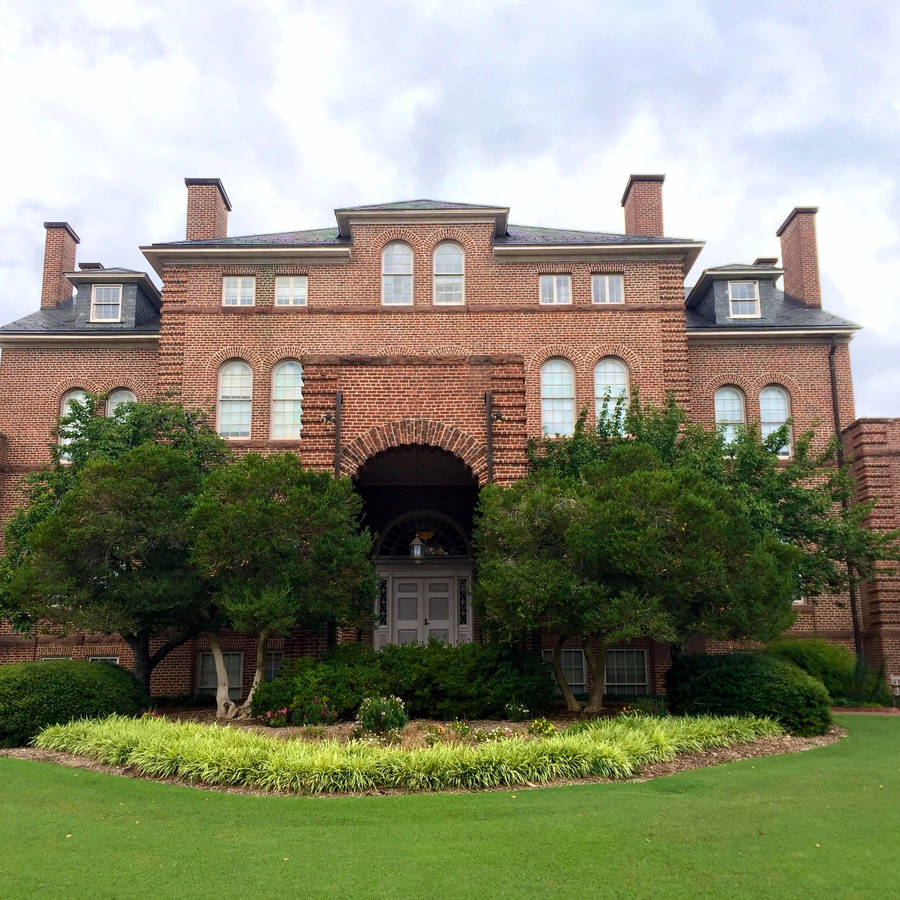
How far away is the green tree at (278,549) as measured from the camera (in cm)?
1355

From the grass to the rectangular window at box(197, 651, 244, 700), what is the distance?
1008 centimetres

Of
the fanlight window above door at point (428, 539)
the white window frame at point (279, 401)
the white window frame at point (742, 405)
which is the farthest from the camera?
the white window frame at point (742, 405)

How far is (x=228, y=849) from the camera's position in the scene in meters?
7.16

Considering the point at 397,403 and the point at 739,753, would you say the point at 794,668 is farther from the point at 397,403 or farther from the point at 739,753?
the point at 397,403

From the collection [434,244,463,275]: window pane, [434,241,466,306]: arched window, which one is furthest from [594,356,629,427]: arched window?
[434,244,463,275]: window pane

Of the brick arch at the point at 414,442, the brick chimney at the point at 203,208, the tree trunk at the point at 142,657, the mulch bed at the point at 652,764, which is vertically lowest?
the mulch bed at the point at 652,764

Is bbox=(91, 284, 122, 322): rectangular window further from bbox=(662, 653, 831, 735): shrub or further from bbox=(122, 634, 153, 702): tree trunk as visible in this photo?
bbox=(662, 653, 831, 735): shrub

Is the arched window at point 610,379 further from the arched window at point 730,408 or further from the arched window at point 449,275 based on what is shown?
the arched window at point 449,275

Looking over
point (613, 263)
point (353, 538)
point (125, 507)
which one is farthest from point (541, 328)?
point (125, 507)

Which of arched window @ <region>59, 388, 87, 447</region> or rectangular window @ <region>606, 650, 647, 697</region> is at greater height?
arched window @ <region>59, 388, 87, 447</region>

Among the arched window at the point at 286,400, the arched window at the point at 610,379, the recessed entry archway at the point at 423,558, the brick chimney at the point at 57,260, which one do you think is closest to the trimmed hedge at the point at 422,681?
the recessed entry archway at the point at 423,558

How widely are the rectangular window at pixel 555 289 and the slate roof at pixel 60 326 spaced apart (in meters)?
10.5

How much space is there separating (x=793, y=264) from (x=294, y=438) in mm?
16030

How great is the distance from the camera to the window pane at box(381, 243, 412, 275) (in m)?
24.1
